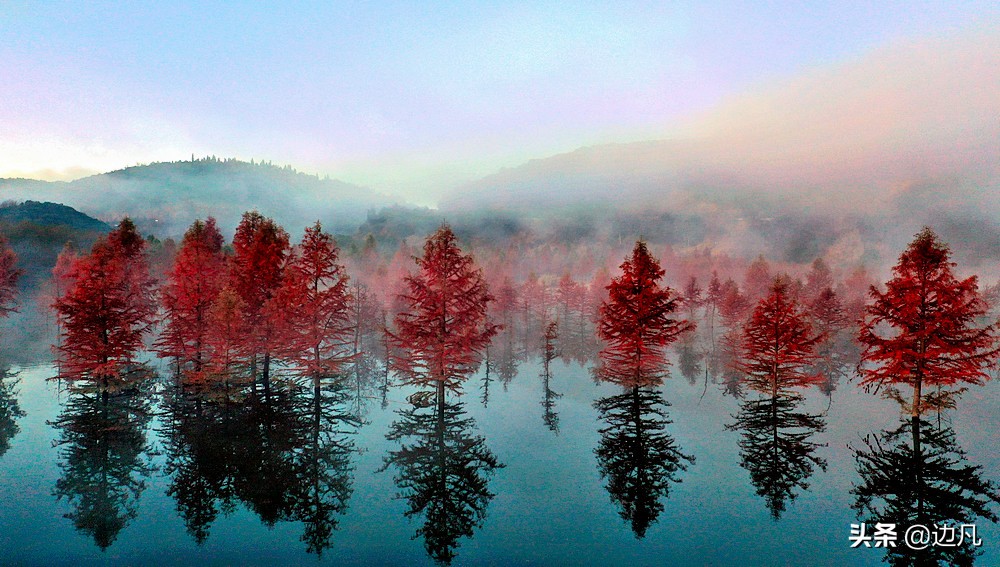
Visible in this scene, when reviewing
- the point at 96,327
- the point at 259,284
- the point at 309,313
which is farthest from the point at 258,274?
the point at 96,327

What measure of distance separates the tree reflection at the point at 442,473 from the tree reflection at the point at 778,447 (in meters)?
12.9

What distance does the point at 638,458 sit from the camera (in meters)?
25.5

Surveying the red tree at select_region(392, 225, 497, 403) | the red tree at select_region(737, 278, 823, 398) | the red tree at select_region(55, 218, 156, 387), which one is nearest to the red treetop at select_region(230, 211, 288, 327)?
the red tree at select_region(55, 218, 156, 387)

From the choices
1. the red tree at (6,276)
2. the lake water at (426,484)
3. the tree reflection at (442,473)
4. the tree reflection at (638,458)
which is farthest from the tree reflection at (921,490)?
the red tree at (6,276)

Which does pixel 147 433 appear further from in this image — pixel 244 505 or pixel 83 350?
pixel 244 505

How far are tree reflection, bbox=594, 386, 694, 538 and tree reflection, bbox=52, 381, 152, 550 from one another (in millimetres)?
20731

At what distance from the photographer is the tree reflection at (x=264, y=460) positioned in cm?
1961

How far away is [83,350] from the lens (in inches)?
1184

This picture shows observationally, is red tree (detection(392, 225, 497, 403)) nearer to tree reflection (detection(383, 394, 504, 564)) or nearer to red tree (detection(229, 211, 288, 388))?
tree reflection (detection(383, 394, 504, 564))

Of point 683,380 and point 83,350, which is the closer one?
point 83,350

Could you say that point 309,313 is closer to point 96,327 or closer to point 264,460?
point 264,460

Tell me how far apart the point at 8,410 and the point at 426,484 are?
108 ft

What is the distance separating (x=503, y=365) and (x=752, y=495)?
1408 inches

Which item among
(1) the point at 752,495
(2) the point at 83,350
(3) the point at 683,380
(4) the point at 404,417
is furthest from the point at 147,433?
(3) the point at 683,380
